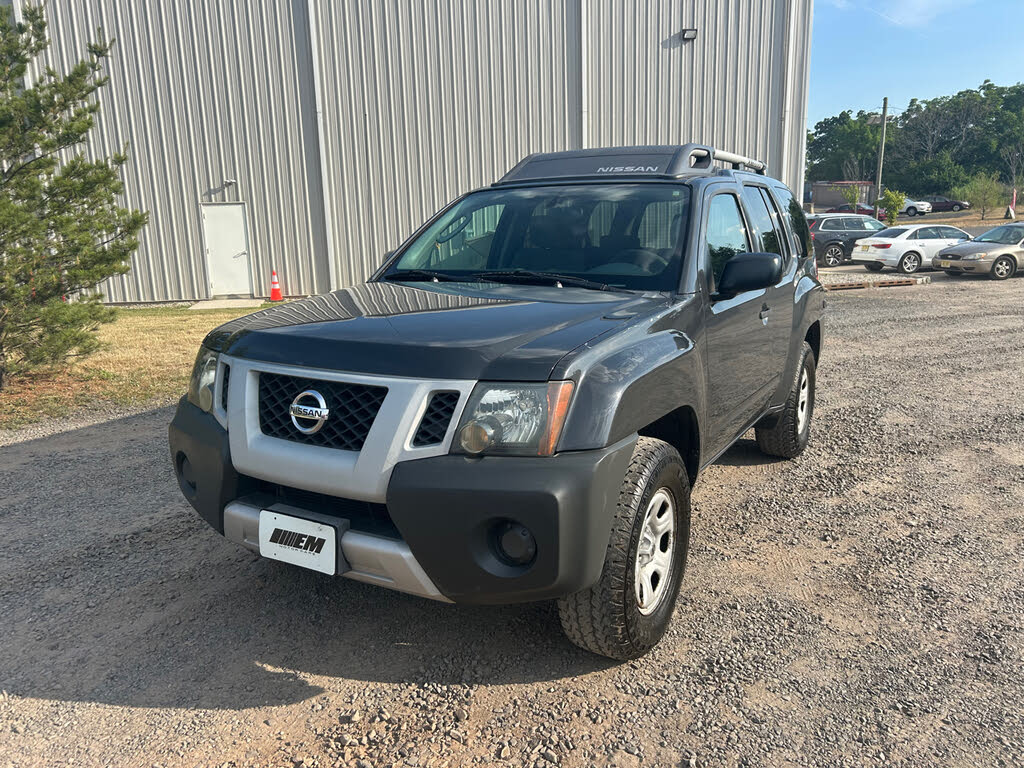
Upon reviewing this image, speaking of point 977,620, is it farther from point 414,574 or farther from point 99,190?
point 99,190

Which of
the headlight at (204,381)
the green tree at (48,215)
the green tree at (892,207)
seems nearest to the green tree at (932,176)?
the green tree at (892,207)

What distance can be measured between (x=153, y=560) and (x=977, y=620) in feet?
12.0

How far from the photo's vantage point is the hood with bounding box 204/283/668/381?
2.40 m

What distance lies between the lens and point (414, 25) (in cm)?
1566

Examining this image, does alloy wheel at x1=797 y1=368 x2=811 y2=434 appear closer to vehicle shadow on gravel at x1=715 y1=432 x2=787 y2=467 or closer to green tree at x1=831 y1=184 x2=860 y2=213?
vehicle shadow on gravel at x1=715 y1=432 x2=787 y2=467

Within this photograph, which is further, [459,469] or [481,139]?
[481,139]

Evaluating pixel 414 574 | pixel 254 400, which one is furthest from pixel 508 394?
pixel 254 400

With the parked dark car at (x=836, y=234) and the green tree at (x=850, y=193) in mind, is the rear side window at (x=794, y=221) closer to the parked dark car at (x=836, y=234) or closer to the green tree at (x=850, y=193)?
the parked dark car at (x=836, y=234)

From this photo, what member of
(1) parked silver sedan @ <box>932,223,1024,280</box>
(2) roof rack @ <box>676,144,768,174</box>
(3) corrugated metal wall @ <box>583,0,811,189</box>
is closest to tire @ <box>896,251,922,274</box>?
(1) parked silver sedan @ <box>932,223,1024,280</box>

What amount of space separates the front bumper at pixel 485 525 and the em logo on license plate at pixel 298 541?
3 centimetres

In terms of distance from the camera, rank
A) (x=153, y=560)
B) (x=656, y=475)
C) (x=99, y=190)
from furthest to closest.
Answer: (x=99, y=190) → (x=153, y=560) → (x=656, y=475)

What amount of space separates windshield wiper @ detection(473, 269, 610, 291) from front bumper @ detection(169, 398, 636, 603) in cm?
103

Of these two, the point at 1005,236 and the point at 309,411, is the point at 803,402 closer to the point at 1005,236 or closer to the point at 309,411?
the point at 309,411

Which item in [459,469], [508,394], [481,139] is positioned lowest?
[459,469]
